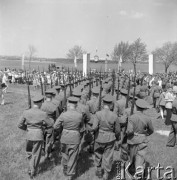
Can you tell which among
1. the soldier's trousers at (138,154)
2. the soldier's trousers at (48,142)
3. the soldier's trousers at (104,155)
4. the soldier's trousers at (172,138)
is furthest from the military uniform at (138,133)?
the soldier's trousers at (172,138)

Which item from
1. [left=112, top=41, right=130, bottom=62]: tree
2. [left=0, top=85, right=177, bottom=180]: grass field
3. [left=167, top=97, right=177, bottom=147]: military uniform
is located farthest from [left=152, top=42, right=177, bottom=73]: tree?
[left=167, top=97, right=177, bottom=147]: military uniform

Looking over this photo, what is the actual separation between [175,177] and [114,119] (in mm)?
2129

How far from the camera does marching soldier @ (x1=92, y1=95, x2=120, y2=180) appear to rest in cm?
655

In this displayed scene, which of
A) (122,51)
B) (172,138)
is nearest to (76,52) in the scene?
(122,51)

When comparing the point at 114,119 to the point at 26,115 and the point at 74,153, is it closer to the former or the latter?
the point at 74,153

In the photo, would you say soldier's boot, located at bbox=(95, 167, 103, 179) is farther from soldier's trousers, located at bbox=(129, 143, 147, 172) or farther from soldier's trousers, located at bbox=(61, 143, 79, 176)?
soldier's trousers, located at bbox=(129, 143, 147, 172)

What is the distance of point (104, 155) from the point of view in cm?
667

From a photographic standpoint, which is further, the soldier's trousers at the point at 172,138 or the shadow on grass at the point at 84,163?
the soldier's trousers at the point at 172,138

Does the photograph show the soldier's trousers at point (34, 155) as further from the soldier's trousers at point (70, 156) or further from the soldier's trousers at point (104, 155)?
the soldier's trousers at point (104, 155)

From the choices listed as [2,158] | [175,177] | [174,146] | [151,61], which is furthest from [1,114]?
[151,61]

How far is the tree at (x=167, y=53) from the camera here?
43.8 m

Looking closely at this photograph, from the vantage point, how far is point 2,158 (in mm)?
7992

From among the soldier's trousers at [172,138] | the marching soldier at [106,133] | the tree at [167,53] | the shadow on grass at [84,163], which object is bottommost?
the shadow on grass at [84,163]

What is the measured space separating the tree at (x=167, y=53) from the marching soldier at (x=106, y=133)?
1563 inches
